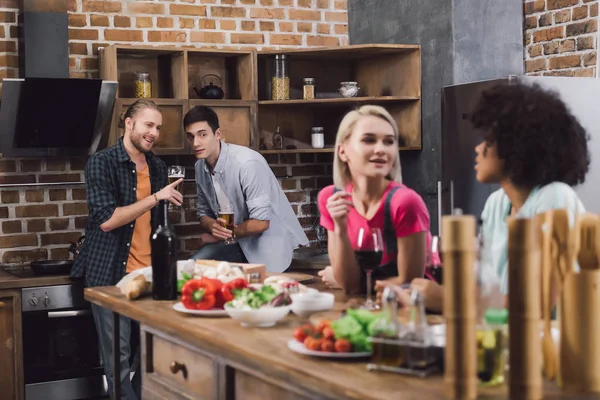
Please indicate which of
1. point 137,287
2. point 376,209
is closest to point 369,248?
point 376,209

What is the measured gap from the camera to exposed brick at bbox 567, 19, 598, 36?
4.95 metres

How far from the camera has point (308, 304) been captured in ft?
8.11

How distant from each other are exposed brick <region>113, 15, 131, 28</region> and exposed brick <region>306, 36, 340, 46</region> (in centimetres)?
127

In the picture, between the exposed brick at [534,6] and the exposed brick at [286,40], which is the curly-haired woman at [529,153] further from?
the exposed brick at [286,40]

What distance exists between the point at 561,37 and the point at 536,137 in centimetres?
295

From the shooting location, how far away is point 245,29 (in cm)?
585

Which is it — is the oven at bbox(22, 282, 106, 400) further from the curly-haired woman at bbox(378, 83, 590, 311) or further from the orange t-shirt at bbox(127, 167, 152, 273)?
the curly-haired woman at bbox(378, 83, 590, 311)

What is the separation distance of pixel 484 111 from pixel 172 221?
3262 mm

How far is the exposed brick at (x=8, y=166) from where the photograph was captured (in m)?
5.12

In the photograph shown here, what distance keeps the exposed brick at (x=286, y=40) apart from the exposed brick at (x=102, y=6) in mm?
1067

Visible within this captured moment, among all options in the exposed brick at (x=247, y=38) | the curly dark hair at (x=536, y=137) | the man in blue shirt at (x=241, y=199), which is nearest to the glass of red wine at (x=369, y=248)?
the curly dark hair at (x=536, y=137)

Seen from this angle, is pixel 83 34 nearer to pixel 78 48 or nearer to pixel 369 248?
pixel 78 48

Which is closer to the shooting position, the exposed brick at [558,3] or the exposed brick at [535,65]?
the exposed brick at [558,3]

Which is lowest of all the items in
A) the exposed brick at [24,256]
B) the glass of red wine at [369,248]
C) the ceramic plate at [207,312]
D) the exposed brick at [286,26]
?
the exposed brick at [24,256]
